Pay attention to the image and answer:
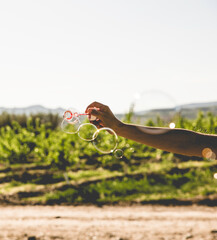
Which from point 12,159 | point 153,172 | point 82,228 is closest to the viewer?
point 82,228

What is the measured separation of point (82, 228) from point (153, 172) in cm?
659

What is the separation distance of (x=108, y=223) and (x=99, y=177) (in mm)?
5101

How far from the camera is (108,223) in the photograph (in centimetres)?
721

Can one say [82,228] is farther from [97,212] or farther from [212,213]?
[212,213]

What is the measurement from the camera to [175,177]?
1141 cm

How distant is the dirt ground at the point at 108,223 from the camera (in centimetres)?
625

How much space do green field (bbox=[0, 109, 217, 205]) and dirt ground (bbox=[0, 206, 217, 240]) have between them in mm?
814

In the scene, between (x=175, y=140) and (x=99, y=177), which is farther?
(x=99, y=177)

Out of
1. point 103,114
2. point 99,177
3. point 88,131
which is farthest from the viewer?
point 99,177

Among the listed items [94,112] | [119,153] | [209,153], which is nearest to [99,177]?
[119,153]

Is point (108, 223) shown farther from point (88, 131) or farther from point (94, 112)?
point (94, 112)

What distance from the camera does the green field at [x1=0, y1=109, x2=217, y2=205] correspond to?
31.5ft

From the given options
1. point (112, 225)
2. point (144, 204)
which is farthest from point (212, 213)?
point (112, 225)

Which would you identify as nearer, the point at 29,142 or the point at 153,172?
the point at 153,172
